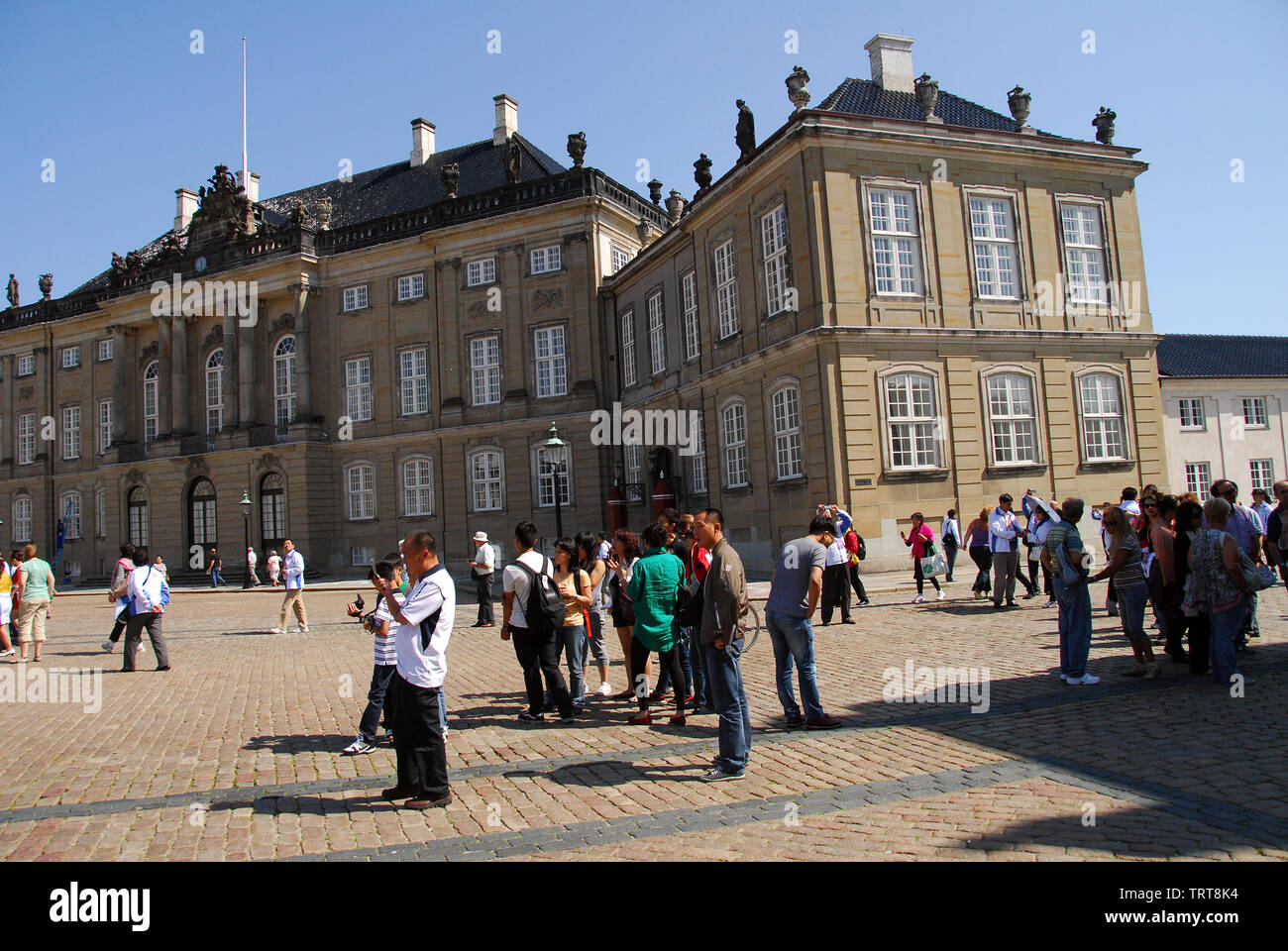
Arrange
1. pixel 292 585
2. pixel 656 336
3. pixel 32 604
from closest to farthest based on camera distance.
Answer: pixel 32 604 < pixel 292 585 < pixel 656 336

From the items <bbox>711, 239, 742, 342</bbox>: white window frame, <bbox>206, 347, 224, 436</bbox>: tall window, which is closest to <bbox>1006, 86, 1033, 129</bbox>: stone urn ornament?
<bbox>711, 239, 742, 342</bbox>: white window frame

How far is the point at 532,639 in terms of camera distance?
8.57m

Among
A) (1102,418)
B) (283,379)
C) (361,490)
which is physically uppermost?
(283,379)

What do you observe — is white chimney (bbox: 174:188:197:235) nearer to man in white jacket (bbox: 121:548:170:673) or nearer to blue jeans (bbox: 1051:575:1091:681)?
man in white jacket (bbox: 121:548:170:673)

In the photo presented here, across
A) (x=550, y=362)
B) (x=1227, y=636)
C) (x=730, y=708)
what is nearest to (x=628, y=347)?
(x=550, y=362)

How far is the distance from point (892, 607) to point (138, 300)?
42.0 metres

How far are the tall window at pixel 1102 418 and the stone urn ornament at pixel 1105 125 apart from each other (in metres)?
7.06

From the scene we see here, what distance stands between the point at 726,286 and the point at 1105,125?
38.3ft

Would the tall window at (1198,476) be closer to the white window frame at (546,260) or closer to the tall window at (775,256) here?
the tall window at (775,256)

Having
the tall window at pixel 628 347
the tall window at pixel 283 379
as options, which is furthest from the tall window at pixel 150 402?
the tall window at pixel 628 347

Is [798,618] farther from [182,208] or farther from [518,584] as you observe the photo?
[182,208]

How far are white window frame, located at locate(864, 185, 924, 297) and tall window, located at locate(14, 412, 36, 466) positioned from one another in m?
48.2

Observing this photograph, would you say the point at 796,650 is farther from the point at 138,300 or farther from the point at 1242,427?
the point at 138,300
